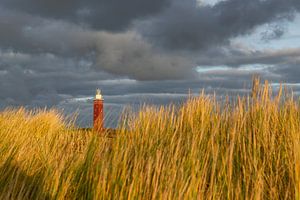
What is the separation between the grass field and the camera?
428 centimetres

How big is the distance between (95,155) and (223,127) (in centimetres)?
206

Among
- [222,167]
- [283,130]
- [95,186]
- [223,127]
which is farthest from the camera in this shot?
[223,127]

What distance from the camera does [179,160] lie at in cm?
478

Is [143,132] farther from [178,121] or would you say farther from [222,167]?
[222,167]

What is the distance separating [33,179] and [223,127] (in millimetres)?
2807

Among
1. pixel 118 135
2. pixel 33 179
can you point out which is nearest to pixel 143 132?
pixel 118 135

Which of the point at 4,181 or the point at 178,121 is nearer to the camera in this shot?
the point at 4,181

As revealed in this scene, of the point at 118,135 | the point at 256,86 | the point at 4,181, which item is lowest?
the point at 4,181

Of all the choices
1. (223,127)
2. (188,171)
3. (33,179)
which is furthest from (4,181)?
(223,127)

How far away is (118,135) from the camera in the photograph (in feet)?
19.9

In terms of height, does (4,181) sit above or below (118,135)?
below

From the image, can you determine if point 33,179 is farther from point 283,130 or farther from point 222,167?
point 283,130

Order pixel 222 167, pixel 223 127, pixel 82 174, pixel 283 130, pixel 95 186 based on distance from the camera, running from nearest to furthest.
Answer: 1. pixel 95 186
2. pixel 82 174
3. pixel 222 167
4. pixel 283 130
5. pixel 223 127

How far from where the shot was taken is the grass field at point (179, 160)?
4.28 meters
